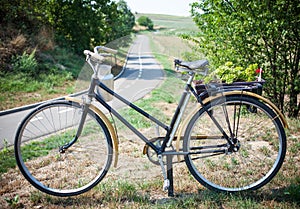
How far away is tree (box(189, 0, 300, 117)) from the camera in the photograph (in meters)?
5.07

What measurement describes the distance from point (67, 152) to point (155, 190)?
102cm

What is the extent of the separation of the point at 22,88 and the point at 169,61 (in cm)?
784

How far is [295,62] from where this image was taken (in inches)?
217

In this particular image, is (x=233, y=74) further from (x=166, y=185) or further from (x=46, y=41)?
(x=46, y=41)

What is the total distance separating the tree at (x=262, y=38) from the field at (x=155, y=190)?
200 centimetres

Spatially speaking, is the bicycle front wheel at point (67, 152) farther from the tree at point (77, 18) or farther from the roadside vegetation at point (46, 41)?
the tree at point (77, 18)

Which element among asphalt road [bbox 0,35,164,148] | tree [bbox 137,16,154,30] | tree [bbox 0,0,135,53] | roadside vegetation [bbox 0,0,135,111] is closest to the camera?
asphalt road [bbox 0,35,164,148]

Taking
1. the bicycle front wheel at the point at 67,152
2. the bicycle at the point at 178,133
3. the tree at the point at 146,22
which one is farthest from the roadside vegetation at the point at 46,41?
the bicycle at the point at 178,133

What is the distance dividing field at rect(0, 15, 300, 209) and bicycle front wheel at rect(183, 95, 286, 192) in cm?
16

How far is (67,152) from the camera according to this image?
3305 mm

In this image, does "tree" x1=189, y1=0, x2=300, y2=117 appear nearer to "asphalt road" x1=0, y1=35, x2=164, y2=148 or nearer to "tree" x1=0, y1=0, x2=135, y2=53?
"asphalt road" x1=0, y1=35, x2=164, y2=148

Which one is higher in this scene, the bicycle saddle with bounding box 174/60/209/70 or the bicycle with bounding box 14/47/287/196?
the bicycle saddle with bounding box 174/60/209/70

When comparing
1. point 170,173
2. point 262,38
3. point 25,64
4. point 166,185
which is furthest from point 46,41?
point 166,185

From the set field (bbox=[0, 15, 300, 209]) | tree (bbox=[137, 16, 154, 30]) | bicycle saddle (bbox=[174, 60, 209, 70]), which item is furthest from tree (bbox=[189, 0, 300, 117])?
bicycle saddle (bbox=[174, 60, 209, 70])
